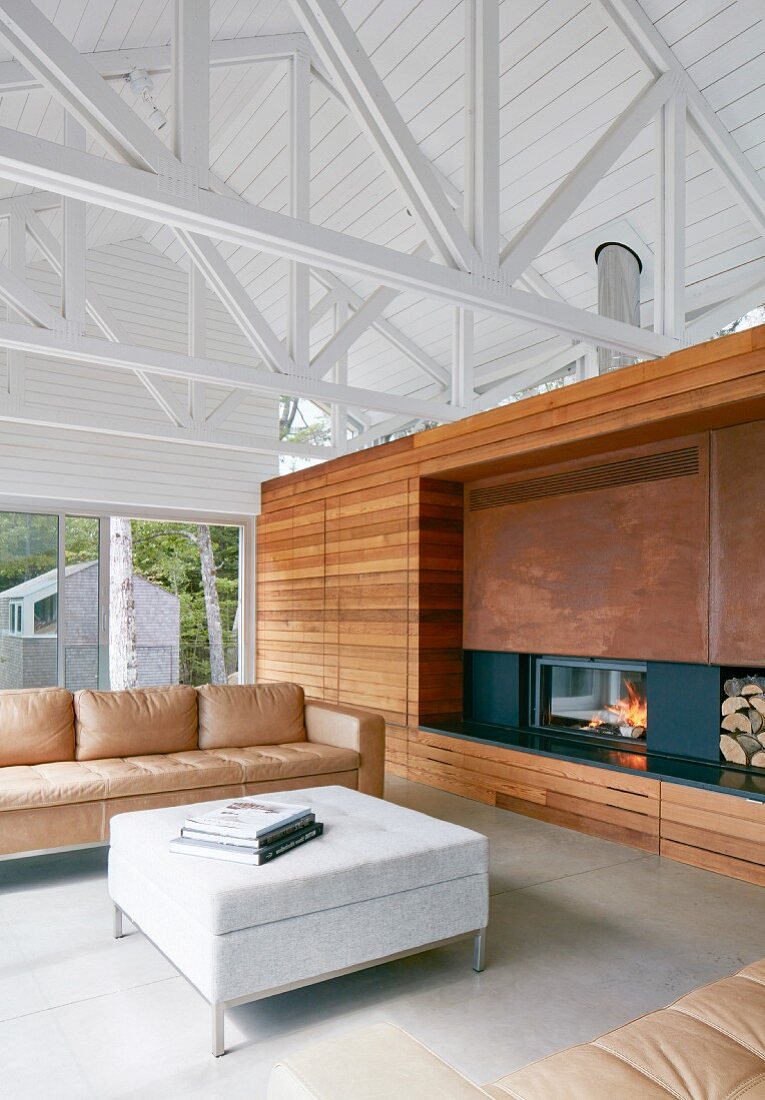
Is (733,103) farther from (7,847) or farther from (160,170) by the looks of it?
(7,847)

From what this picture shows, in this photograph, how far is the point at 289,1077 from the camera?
1309mm

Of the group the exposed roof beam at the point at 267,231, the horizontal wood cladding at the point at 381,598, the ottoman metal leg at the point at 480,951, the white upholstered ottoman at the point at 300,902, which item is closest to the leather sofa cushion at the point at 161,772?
the white upholstered ottoman at the point at 300,902

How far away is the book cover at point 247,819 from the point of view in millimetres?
2562

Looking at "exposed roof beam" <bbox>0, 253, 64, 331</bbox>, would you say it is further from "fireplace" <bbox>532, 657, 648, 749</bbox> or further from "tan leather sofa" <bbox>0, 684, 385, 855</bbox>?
"fireplace" <bbox>532, 657, 648, 749</bbox>

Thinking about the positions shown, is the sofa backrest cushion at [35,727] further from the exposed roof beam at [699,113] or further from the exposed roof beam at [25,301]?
the exposed roof beam at [699,113]

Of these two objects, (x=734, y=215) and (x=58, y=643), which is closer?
(x=734, y=215)

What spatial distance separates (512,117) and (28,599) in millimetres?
5493

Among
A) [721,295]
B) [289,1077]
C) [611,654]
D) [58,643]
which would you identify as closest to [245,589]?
[58,643]

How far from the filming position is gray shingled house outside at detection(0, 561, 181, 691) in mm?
7223

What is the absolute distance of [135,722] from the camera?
4297 mm

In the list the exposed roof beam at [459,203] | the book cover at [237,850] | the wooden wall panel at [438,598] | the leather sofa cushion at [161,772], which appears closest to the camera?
the book cover at [237,850]

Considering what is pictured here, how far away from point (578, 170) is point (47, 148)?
246 centimetres

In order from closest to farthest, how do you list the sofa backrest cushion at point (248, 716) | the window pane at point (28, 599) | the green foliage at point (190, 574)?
the sofa backrest cushion at point (248, 716) → the window pane at point (28, 599) → the green foliage at point (190, 574)

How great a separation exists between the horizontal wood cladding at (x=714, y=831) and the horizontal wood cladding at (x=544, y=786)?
0.10m
